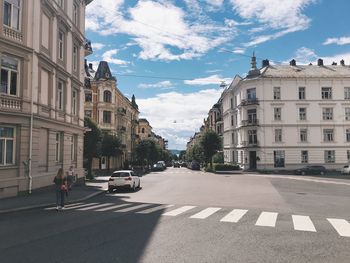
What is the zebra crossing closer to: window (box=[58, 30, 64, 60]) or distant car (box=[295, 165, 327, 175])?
window (box=[58, 30, 64, 60])

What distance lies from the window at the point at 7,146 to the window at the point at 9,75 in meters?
1.96

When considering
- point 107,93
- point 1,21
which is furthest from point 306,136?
point 1,21

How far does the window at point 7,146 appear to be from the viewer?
1767 centimetres

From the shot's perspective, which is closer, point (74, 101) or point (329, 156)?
point (74, 101)

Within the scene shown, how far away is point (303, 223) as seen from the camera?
423 inches

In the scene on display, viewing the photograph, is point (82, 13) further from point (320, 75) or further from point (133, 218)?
point (320, 75)

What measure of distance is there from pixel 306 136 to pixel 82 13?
39281 mm

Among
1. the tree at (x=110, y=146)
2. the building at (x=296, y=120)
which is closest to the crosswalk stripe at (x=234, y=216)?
the tree at (x=110, y=146)

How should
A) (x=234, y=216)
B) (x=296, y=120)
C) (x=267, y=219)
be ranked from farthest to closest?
(x=296, y=120)
(x=234, y=216)
(x=267, y=219)

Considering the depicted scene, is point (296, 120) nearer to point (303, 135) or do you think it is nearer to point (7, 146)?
point (303, 135)

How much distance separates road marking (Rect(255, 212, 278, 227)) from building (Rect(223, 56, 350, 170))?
141ft

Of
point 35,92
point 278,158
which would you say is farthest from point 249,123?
point 35,92

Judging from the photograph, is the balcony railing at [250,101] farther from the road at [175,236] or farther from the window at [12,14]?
the road at [175,236]

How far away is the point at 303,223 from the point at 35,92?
1588cm
